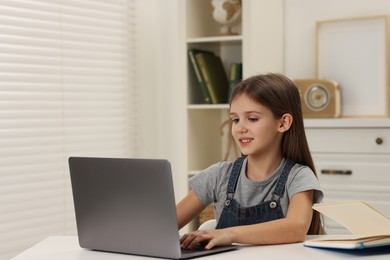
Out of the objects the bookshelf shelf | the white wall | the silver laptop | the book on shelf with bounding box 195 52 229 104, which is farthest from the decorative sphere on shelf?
the silver laptop

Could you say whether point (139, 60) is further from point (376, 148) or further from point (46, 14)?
point (376, 148)

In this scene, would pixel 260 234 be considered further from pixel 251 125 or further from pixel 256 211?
pixel 251 125

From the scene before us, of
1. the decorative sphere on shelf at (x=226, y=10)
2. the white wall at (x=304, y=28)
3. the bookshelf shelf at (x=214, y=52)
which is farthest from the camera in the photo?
the white wall at (x=304, y=28)

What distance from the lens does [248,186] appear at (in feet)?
6.39

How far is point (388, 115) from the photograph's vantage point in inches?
131

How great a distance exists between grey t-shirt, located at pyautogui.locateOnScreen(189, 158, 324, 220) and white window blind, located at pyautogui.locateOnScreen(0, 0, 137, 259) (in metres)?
1.32

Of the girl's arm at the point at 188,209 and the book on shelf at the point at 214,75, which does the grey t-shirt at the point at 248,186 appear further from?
the book on shelf at the point at 214,75

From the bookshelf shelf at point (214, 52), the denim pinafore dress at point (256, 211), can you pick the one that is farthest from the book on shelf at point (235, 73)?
the denim pinafore dress at point (256, 211)

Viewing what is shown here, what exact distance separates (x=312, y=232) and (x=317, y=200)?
15cm

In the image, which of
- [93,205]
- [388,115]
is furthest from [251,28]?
[93,205]

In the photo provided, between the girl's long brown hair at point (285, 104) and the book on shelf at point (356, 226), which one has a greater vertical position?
the girl's long brown hair at point (285, 104)

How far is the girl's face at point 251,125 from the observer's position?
74.2 inches

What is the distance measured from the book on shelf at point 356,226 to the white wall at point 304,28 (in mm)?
2088

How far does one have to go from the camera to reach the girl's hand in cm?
155
